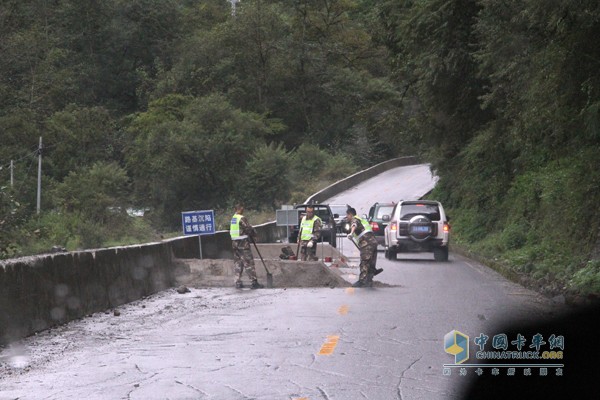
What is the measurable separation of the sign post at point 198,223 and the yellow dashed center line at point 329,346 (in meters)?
14.0

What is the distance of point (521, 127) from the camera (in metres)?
24.7

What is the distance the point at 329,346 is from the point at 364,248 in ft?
30.0

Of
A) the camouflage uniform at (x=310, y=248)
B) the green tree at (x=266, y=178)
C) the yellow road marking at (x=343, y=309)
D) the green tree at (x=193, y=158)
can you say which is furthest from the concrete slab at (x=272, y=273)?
the green tree at (x=266, y=178)

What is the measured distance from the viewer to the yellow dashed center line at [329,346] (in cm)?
1145

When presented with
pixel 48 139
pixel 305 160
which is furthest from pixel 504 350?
pixel 305 160

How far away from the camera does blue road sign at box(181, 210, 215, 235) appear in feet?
87.2

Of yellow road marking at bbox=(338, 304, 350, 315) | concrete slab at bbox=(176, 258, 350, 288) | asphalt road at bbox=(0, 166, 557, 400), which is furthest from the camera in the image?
concrete slab at bbox=(176, 258, 350, 288)

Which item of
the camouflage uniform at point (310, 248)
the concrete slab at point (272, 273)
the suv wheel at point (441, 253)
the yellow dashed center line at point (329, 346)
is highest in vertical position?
the camouflage uniform at point (310, 248)

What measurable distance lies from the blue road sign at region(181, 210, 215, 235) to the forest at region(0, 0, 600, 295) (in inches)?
227

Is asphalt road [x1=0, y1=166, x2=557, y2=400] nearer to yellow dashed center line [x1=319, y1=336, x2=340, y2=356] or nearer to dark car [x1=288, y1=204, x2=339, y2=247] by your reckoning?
yellow dashed center line [x1=319, y1=336, x2=340, y2=356]

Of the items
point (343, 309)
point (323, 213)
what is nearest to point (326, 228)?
point (323, 213)

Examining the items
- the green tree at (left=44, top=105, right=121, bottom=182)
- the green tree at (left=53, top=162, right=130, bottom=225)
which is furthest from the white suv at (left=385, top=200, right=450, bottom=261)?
the green tree at (left=44, top=105, right=121, bottom=182)

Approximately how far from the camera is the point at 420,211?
30781 millimetres

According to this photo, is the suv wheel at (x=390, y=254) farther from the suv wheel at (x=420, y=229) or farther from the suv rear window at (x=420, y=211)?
the suv rear window at (x=420, y=211)
